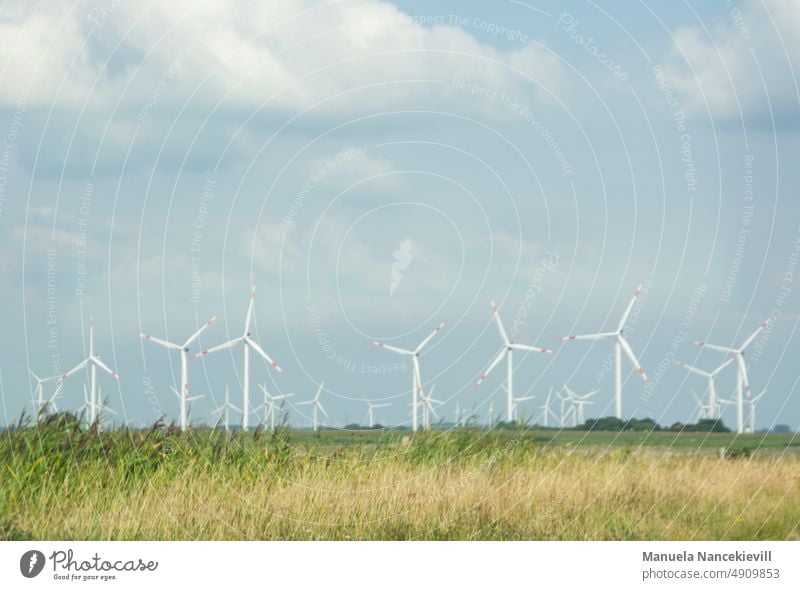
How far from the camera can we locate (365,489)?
22.0m

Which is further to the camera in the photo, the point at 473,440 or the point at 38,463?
the point at 473,440

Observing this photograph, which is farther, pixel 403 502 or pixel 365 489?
pixel 365 489

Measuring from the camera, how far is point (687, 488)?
23.8 meters

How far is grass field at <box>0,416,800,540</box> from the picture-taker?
20.6 m

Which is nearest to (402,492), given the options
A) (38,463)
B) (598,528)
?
(598,528)

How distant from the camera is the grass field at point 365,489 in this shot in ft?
67.5

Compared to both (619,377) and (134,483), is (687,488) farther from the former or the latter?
(619,377)

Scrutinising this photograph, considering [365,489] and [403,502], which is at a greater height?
[365,489]

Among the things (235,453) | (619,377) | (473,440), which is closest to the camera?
(235,453)

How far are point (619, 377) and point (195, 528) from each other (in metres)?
23.7

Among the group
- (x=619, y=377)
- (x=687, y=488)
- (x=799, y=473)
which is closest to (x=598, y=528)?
(x=687, y=488)
